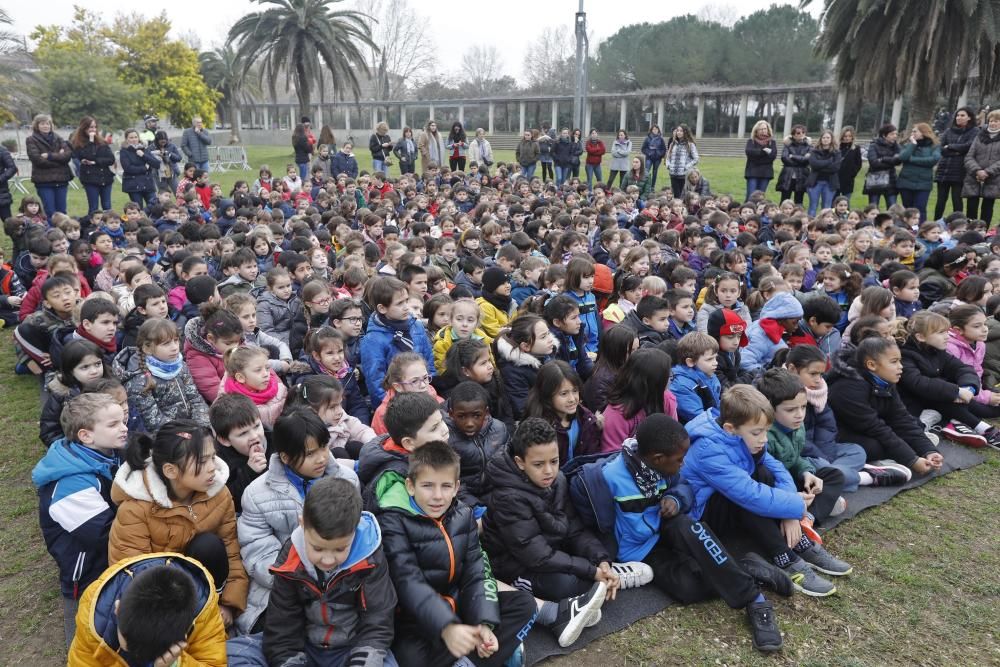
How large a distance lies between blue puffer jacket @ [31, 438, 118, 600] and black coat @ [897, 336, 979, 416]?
5364 mm

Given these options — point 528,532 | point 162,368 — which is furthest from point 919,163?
point 162,368

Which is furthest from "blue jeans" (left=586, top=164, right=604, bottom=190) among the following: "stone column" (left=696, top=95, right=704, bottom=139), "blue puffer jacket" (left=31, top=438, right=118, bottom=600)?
"stone column" (left=696, top=95, right=704, bottom=139)

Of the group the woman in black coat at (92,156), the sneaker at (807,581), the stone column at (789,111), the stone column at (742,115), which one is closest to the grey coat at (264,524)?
the sneaker at (807,581)

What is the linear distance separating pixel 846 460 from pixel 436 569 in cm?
300

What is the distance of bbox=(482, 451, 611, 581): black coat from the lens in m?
3.24

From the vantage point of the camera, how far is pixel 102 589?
2441 mm

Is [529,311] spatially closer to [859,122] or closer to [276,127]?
[859,122]

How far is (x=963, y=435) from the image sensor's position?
497cm

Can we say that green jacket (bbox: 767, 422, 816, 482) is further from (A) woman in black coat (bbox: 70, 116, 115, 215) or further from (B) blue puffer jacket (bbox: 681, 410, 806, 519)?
(A) woman in black coat (bbox: 70, 116, 115, 215)

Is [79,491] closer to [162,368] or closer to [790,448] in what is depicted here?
[162,368]

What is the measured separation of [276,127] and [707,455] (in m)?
47.8

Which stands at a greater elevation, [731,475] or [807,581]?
[731,475]

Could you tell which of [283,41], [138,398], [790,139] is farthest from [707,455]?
[283,41]

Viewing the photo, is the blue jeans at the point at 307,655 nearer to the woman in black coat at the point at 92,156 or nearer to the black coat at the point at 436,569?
A: the black coat at the point at 436,569
